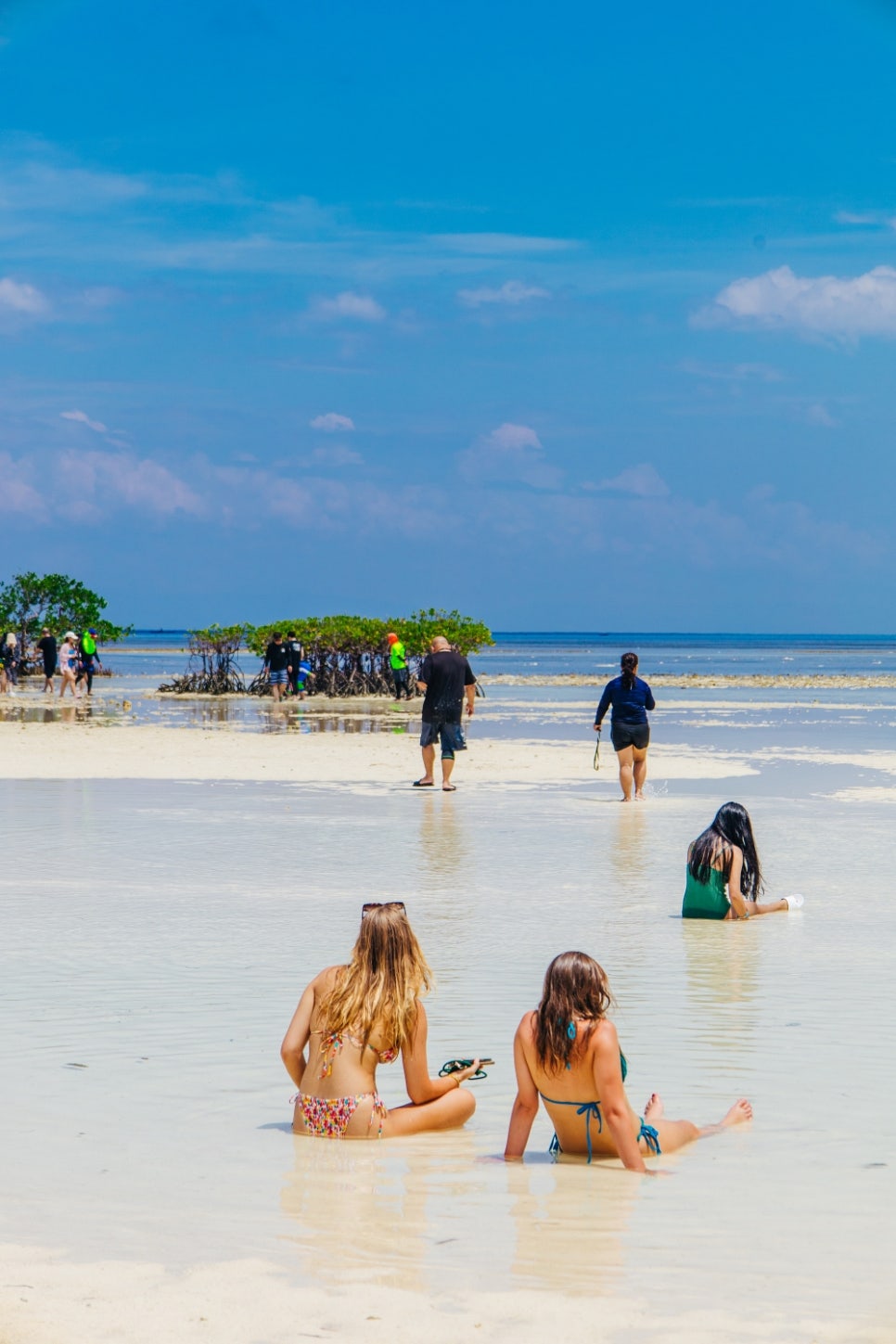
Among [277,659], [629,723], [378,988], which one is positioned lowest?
[378,988]

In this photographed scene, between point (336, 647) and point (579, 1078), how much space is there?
3643 cm

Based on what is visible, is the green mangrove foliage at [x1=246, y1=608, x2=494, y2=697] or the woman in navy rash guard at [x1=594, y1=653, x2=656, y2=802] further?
the green mangrove foliage at [x1=246, y1=608, x2=494, y2=697]

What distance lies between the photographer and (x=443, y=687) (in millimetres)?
17156

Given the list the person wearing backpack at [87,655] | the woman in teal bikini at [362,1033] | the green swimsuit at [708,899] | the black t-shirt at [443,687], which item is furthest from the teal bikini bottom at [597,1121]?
the person wearing backpack at [87,655]

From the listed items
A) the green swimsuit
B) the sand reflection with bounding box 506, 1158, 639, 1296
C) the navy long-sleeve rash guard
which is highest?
the navy long-sleeve rash guard

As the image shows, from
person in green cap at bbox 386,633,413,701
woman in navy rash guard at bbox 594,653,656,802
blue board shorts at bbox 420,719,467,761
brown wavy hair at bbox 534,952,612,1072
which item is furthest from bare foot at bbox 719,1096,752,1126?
person in green cap at bbox 386,633,413,701

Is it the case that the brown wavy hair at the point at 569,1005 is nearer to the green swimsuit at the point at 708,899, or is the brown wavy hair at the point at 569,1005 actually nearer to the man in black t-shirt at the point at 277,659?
the green swimsuit at the point at 708,899

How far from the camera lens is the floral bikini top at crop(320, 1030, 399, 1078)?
217 inches

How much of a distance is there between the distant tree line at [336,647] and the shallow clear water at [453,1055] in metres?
28.1

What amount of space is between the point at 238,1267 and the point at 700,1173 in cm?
171

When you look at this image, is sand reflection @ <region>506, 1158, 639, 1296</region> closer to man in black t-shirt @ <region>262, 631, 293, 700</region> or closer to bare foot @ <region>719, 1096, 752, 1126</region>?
bare foot @ <region>719, 1096, 752, 1126</region>

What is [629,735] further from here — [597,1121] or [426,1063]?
[597,1121]

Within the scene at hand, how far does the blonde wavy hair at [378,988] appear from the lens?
5.48 metres

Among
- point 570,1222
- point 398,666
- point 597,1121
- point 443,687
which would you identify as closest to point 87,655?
point 398,666
